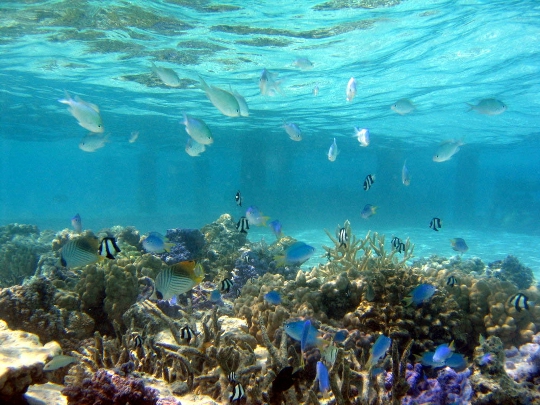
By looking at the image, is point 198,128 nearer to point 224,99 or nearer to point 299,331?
point 224,99

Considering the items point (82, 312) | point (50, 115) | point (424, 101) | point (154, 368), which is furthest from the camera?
point (50, 115)

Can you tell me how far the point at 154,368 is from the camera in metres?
4.56

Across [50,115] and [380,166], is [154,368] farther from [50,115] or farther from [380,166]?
[380,166]

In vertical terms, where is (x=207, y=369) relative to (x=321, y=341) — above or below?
below

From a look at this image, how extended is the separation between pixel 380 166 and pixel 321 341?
47449 mm

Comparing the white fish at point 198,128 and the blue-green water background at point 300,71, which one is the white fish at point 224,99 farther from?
the blue-green water background at point 300,71

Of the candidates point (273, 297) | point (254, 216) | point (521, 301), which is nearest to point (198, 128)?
point (254, 216)

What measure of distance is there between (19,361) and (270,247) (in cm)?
899

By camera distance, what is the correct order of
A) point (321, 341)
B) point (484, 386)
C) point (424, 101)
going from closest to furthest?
point (484, 386)
point (321, 341)
point (424, 101)

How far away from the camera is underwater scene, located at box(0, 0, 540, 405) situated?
4008 millimetres

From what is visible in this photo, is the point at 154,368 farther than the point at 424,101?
No

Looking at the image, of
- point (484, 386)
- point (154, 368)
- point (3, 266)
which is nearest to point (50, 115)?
point (3, 266)

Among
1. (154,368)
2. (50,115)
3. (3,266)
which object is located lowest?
(3,266)

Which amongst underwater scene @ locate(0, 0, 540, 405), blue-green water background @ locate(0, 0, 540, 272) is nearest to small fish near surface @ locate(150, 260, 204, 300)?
underwater scene @ locate(0, 0, 540, 405)
